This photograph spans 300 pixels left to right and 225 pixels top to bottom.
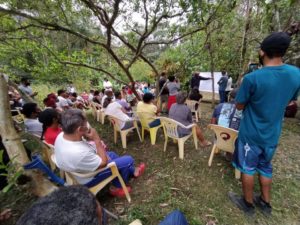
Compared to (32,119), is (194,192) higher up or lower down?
lower down

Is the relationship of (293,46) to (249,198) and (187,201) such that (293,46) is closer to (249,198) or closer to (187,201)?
(249,198)

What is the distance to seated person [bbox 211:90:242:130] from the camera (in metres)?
2.78

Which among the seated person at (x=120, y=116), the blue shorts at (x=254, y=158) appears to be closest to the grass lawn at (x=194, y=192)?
the blue shorts at (x=254, y=158)

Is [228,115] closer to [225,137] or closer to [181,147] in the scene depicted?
[225,137]

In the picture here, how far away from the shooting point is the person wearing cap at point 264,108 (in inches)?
64.5

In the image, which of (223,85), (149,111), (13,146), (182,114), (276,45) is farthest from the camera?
(223,85)

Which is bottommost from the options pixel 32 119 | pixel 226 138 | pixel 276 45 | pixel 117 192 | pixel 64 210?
pixel 117 192

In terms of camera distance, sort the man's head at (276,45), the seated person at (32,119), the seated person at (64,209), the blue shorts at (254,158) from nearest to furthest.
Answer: the seated person at (64,209) → the man's head at (276,45) → the blue shorts at (254,158) → the seated person at (32,119)

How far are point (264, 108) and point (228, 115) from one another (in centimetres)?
121

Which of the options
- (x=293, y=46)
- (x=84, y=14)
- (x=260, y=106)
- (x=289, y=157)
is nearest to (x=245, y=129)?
(x=260, y=106)

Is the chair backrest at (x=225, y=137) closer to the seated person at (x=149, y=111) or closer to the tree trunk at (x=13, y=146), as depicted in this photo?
the seated person at (x=149, y=111)

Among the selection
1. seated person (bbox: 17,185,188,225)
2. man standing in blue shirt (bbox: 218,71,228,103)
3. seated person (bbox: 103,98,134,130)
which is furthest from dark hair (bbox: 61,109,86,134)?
man standing in blue shirt (bbox: 218,71,228,103)

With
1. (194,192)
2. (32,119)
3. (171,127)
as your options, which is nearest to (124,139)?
(171,127)

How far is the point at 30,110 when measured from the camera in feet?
10.8
